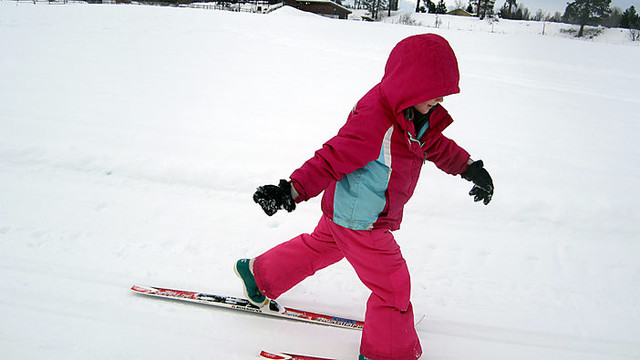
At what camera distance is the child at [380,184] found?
4.34 ft

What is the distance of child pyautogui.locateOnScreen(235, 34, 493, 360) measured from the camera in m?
1.32

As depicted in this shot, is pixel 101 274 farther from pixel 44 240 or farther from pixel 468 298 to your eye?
pixel 468 298

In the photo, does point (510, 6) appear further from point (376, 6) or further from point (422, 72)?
point (422, 72)

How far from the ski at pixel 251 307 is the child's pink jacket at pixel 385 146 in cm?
67

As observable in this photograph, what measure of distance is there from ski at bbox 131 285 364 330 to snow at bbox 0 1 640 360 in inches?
1.7

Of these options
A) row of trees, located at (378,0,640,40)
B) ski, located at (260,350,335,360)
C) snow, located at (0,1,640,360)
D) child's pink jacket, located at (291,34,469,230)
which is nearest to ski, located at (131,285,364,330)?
snow, located at (0,1,640,360)

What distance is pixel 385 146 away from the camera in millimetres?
1402

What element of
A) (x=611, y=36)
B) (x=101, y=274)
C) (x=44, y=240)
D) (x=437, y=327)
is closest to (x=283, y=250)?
(x=437, y=327)

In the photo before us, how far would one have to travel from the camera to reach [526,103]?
6.39 m

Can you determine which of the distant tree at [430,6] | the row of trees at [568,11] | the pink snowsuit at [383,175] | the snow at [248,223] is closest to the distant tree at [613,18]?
the row of trees at [568,11]

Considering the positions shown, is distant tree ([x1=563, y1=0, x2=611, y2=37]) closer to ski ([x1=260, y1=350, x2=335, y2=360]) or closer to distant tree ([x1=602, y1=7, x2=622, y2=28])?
distant tree ([x1=602, y1=7, x2=622, y2=28])

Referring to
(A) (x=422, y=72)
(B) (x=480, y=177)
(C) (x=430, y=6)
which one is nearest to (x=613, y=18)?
(C) (x=430, y=6)

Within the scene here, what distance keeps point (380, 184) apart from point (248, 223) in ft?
4.83

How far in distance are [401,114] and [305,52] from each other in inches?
362
